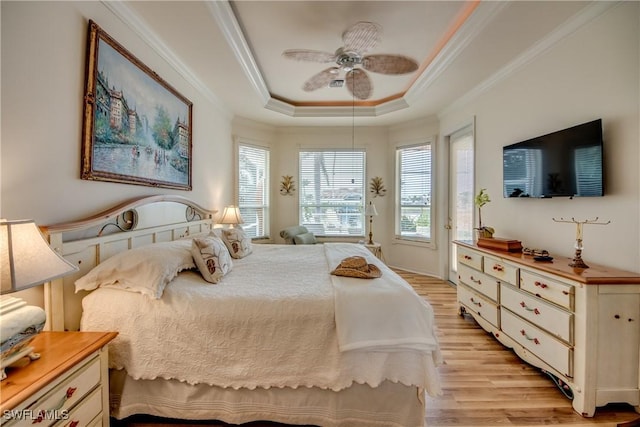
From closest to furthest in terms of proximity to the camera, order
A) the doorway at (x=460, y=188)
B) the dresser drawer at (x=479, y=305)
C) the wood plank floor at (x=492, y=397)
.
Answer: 1. the wood plank floor at (x=492, y=397)
2. the dresser drawer at (x=479, y=305)
3. the doorway at (x=460, y=188)

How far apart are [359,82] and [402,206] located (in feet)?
8.87

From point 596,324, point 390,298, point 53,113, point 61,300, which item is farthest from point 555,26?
point 61,300

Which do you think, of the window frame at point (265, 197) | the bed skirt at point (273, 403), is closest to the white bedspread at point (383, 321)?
the bed skirt at point (273, 403)

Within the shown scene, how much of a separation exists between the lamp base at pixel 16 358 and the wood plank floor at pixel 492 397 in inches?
31.2

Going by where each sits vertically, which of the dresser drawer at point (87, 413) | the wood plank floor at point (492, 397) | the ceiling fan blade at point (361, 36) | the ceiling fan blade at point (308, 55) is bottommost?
the wood plank floor at point (492, 397)

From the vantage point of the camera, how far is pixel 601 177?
1.94m

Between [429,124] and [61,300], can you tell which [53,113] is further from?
[429,124]

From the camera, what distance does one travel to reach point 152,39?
2.29 metres

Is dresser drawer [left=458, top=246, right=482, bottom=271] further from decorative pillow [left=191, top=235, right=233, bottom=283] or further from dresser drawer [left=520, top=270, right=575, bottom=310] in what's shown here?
decorative pillow [left=191, top=235, right=233, bottom=283]

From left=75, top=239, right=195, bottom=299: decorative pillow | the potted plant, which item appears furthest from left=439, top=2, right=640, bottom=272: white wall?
left=75, top=239, right=195, bottom=299: decorative pillow

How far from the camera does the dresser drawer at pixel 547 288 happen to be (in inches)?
69.6

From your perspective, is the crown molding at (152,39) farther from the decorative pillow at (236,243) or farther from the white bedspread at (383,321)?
the white bedspread at (383,321)

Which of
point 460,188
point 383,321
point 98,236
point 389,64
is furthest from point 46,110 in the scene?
point 460,188

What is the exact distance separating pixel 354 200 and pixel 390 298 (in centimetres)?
368
